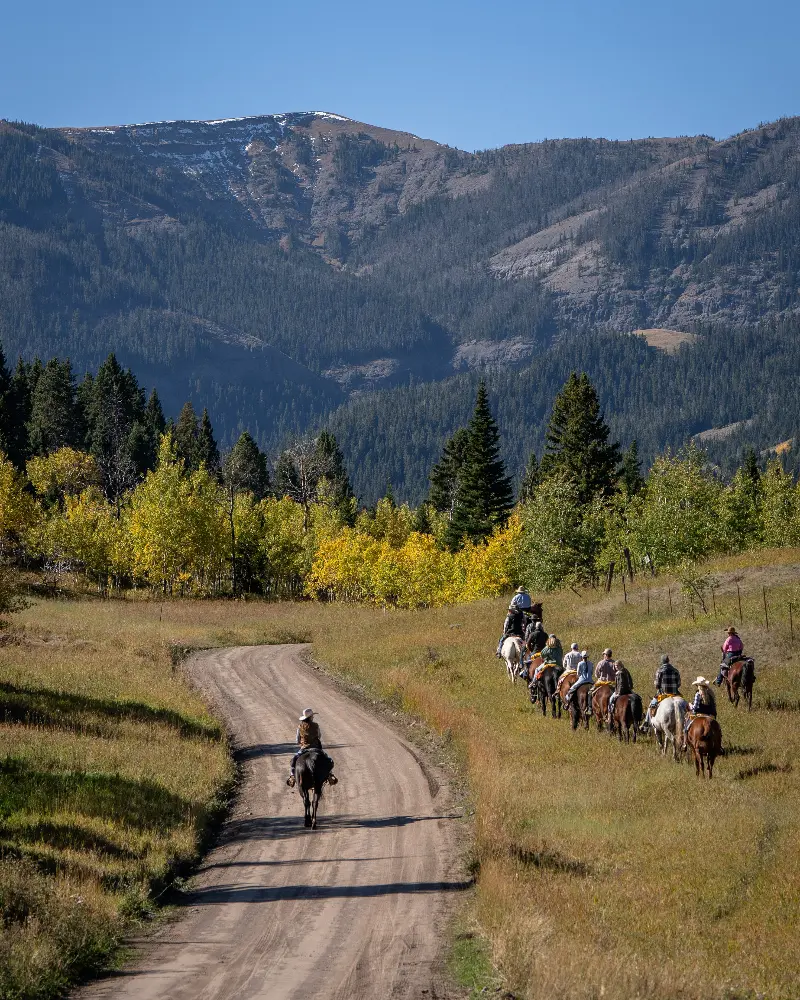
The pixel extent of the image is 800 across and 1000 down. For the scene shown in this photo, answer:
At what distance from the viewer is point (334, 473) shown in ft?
441

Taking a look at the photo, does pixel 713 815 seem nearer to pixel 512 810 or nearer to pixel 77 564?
pixel 512 810

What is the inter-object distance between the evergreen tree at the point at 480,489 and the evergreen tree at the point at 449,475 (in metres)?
18.0

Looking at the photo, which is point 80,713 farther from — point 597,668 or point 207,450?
point 207,450

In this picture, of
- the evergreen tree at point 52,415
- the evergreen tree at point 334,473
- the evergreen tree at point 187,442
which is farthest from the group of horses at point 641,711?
the evergreen tree at point 187,442

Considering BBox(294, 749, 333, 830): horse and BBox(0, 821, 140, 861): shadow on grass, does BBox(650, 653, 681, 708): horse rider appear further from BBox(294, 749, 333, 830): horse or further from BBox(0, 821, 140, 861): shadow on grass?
BBox(0, 821, 140, 861): shadow on grass

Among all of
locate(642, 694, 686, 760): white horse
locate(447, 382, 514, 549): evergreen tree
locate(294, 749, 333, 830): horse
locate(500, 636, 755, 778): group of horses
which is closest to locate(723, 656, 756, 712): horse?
locate(500, 636, 755, 778): group of horses

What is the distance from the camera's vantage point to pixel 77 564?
94812mm

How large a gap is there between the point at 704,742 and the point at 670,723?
2258 millimetres

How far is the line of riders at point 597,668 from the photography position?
1017 inches

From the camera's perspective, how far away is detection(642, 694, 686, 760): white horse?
2547 cm

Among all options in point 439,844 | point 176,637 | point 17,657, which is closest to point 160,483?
point 176,637

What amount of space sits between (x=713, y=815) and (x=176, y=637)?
39.2 meters

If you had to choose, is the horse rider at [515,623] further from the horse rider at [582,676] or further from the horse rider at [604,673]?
the horse rider at [604,673]

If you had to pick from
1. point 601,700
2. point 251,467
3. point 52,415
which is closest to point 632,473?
point 251,467
